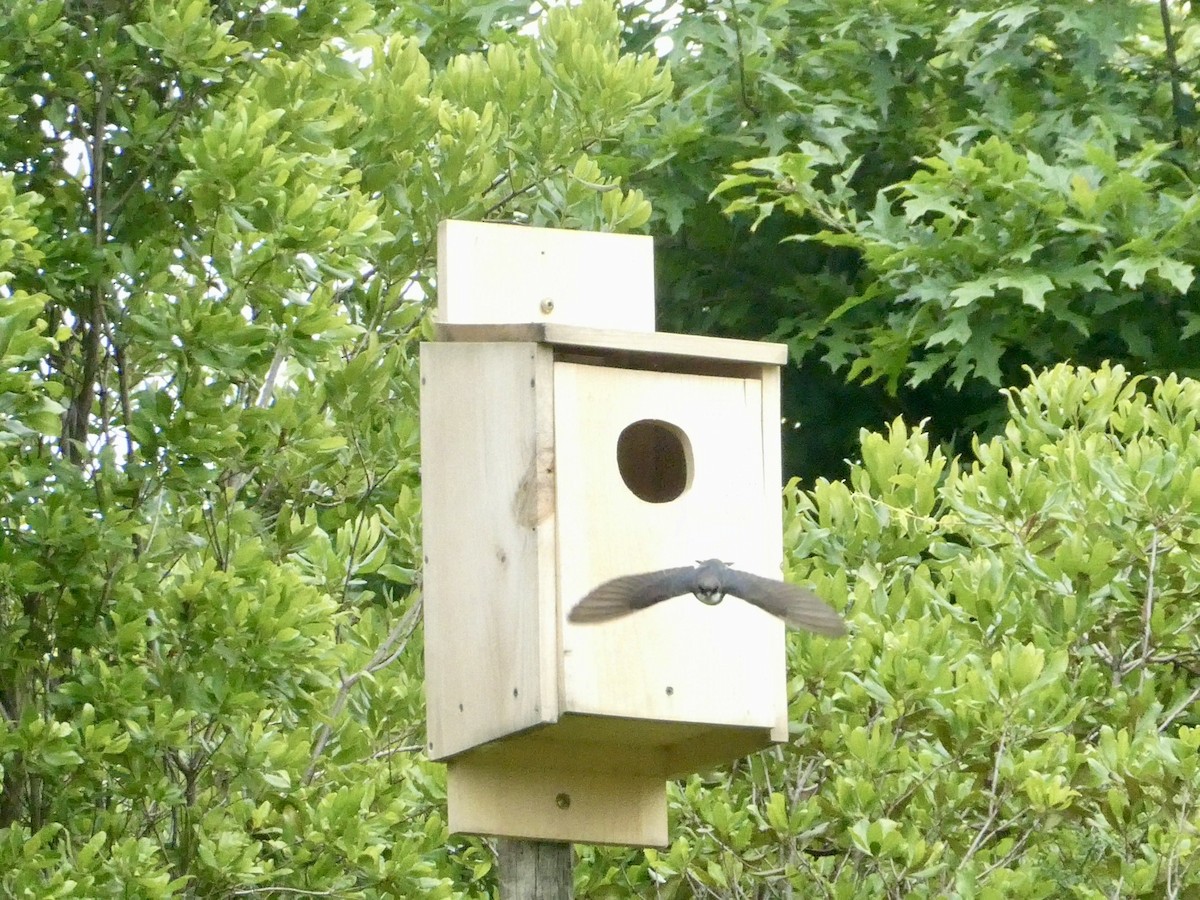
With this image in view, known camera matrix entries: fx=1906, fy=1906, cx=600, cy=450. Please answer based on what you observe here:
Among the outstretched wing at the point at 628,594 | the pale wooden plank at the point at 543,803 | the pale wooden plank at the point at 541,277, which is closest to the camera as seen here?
the outstretched wing at the point at 628,594

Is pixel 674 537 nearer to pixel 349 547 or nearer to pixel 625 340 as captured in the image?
pixel 625 340

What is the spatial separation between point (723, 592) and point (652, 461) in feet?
1.81

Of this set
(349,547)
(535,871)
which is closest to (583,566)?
(535,871)

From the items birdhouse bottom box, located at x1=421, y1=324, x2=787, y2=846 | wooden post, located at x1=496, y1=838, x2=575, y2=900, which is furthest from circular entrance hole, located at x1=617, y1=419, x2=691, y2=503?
wooden post, located at x1=496, y1=838, x2=575, y2=900

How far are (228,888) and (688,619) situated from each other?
119 centimetres

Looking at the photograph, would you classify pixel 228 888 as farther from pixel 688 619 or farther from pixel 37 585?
pixel 688 619

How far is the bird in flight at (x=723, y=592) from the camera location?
249 cm

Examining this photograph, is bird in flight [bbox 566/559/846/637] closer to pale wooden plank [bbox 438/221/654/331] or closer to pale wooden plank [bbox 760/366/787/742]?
pale wooden plank [bbox 760/366/787/742]

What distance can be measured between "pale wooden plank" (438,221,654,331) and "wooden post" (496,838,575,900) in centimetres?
79

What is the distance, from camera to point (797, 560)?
3617 millimetres

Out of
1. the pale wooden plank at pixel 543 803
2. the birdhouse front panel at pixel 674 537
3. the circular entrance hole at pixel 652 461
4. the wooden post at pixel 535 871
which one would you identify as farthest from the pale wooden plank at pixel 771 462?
the wooden post at pixel 535 871

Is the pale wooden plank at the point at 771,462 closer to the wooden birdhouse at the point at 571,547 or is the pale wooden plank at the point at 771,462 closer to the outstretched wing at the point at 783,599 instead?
the wooden birdhouse at the point at 571,547

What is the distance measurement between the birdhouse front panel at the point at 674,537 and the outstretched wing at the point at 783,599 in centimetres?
15

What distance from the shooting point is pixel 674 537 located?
2.71m
